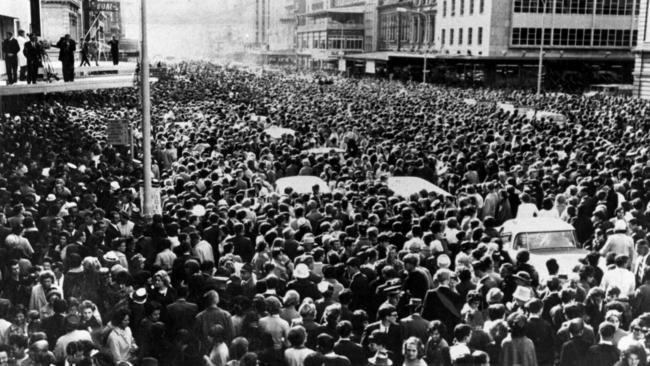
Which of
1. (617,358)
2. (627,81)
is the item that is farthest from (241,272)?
(627,81)

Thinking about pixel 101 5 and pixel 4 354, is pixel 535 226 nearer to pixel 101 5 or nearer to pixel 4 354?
pixel 4 354

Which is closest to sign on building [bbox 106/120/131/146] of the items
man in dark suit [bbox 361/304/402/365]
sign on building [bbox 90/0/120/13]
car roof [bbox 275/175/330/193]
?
car roof [bbox 275/175/330/193]

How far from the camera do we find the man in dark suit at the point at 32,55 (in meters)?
24.5

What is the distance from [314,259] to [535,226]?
421 centimetres

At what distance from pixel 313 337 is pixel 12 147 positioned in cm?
1548

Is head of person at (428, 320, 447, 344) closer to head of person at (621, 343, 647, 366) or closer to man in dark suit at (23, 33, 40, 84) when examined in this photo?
head of person at (621, 343, 647, 366)

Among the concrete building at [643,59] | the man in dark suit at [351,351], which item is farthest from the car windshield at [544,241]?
the concrete building at [643,59]

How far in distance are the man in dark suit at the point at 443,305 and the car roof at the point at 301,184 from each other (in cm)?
827

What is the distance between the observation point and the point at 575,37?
74688 mm

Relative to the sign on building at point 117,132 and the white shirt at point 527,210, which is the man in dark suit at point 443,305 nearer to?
the white shirt at point 527,210

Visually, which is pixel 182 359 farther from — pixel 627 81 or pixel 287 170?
pixel 627 81

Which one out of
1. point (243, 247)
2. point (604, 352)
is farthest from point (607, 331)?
point (243, 247)

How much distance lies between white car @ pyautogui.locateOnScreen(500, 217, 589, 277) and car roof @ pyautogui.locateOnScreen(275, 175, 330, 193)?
17.8 feet

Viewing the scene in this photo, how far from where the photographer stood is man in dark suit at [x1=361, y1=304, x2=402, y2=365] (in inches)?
342
